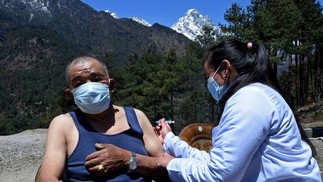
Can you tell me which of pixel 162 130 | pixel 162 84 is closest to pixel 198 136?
pixel 162 130

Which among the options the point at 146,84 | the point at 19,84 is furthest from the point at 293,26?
the point at 19,84

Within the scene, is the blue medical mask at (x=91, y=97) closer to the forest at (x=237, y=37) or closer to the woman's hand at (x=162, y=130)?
the woman's hand at (x=162, y=130)

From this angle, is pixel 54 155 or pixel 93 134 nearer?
pixel 54 155

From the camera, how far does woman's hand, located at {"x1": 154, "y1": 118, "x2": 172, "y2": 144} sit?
269cm

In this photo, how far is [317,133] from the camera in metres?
13.9

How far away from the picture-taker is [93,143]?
8.25ft

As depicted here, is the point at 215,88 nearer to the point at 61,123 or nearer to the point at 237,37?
the point at 61,123

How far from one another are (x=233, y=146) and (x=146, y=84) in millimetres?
35457

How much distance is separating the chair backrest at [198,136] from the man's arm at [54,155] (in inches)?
34.7

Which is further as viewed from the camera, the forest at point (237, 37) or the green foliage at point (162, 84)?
the green foliage at point (162, 84)

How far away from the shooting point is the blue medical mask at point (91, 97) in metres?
2.53

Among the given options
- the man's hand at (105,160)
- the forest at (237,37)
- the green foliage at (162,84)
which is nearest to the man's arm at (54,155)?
the man's hand at (105,160)

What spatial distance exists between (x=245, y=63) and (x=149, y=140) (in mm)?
912

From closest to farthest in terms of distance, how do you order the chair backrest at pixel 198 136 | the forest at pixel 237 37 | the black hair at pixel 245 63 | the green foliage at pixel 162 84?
the black hair at pixel 245 63 → the chair backrest at pixel 198 136 → the forest at pixel 237 37 → the green foliage at pixel 162 84
